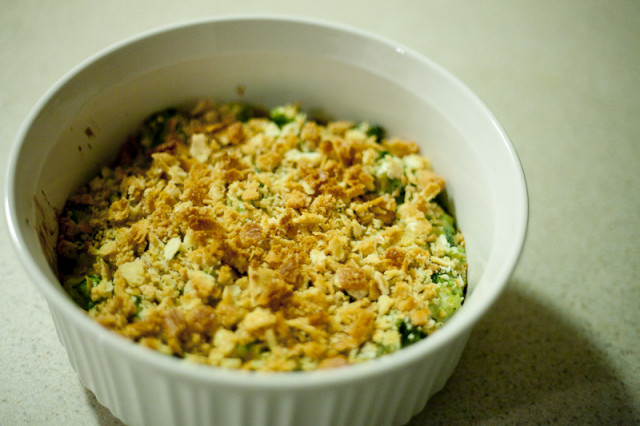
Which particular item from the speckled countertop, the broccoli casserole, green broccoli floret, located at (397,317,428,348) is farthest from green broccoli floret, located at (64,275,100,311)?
green broccoli floret, located at (397,317,428,348)

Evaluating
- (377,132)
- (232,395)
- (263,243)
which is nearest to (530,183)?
(377,132)

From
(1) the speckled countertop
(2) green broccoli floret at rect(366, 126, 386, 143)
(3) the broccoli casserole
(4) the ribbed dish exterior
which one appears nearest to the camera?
(4) the ribbed dish exterior

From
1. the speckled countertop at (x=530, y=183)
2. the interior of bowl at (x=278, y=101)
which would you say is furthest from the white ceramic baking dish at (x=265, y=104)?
the speckled countertop at (x=530, y=183)

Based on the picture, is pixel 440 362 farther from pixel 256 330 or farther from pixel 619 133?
pixel 619 133

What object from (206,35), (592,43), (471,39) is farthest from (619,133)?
(206,35)

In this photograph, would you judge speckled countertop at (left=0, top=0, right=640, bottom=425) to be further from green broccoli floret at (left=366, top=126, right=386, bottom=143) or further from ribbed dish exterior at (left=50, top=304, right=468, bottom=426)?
green broccoli floret at (left=366, top=126, right=386, bottom=143)

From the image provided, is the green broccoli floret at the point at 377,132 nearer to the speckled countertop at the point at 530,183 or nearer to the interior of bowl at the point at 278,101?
the interior of bowl at the point at 278,101
